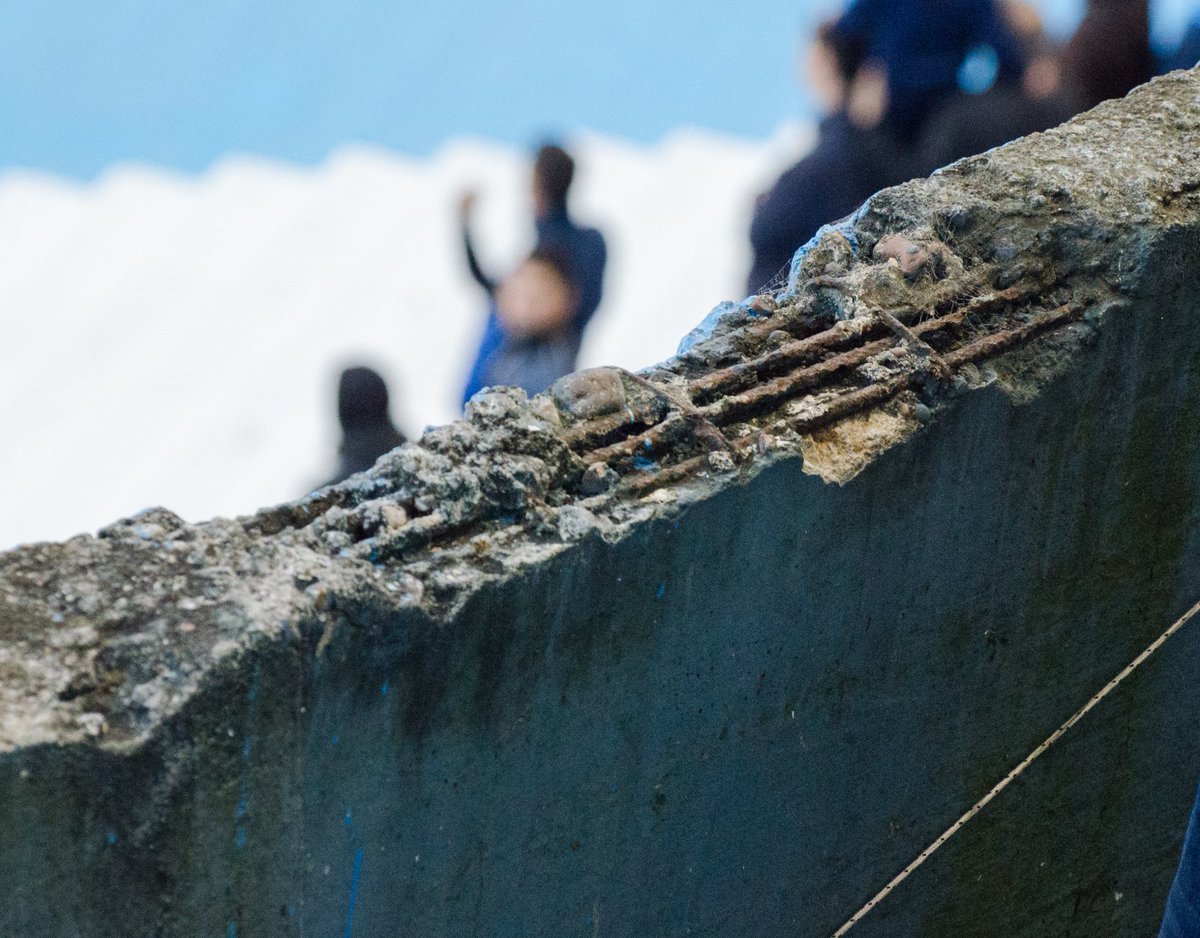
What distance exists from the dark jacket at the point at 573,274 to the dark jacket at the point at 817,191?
1.05 m

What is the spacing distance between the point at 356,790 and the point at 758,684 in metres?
0.68

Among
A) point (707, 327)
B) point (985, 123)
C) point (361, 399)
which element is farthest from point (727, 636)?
point (985, 123)

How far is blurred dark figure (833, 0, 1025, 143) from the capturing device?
4668mm

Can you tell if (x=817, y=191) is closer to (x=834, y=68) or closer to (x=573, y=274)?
(x=834, y=68)

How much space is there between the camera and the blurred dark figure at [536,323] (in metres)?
5.20

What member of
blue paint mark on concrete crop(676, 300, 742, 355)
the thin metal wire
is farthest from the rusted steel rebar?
the thin metal wire

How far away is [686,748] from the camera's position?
244 centimetres

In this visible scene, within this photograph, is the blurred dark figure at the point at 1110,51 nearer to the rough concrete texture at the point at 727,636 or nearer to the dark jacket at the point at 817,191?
the dark jacket at the point at 817,191

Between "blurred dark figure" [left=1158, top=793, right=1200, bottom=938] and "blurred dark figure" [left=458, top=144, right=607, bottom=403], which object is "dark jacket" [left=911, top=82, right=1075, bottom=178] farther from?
"blurred dark figure" [left=1158, top=793, right=1200, bottom=938]

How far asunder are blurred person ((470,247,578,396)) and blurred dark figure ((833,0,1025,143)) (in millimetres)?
1114

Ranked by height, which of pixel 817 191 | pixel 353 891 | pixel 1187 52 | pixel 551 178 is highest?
pixel 551 178

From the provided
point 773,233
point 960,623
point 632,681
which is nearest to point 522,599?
point 632,681

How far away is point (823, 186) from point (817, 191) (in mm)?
26

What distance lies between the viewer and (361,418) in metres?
4.38
